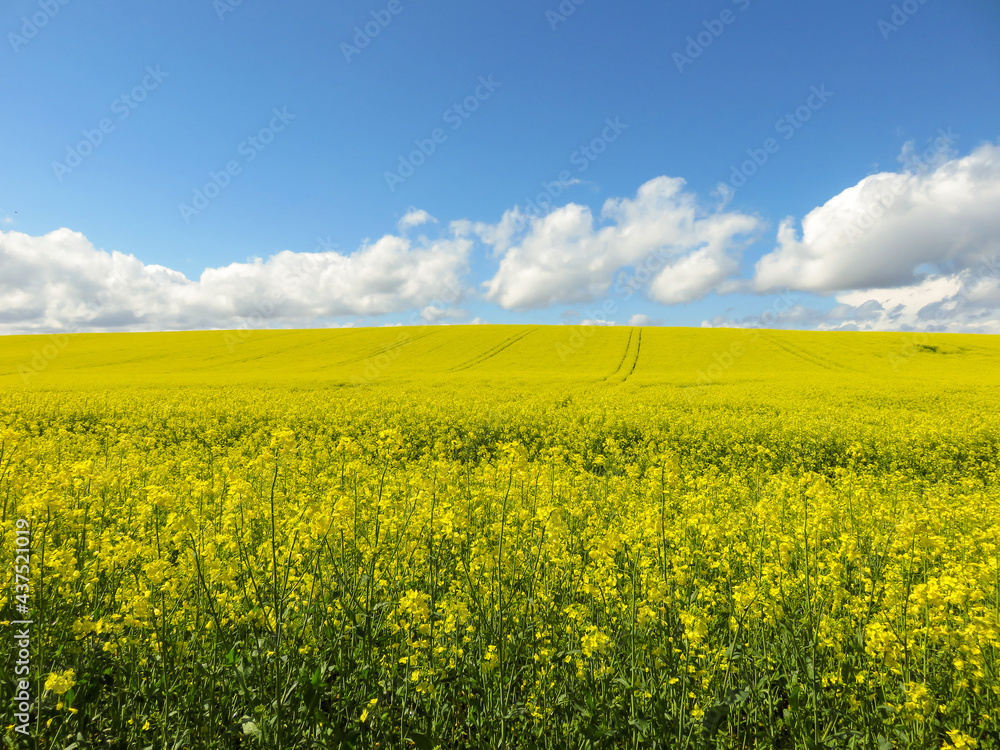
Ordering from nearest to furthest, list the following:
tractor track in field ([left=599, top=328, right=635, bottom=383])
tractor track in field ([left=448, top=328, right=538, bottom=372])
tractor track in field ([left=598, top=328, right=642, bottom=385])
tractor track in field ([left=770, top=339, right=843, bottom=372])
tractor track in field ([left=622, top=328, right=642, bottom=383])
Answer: tractor track in field ([left=598, top=328, right=642, bottom=385]), tractor track in field ([left=599, top=328, right=635, bottom=383]), tractor track in field ([left=622, top=328, right=642, bottom=383]), tractor track in field ([left=770, top=339, right=843, bottom=372]), tractor track in field ([left=448, top=328, right=538, bottom=372])

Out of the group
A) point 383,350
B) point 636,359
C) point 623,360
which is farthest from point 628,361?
point 383,350

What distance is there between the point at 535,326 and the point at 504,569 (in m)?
57.1

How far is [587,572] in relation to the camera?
3932 millimetres

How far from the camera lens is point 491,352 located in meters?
43.3

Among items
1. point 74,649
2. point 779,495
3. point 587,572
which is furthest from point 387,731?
point 779,495

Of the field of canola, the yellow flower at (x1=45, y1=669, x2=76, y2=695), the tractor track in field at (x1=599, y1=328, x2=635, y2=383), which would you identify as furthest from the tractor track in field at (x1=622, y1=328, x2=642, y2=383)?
the yellow flower at (x1=45, y1=669, x2=76, y2=695)

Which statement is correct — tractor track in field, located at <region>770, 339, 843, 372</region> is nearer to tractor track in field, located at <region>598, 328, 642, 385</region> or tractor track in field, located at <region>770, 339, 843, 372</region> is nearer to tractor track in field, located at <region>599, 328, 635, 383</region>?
tractor track in field, located at <region>598, 328, 642, 385</region>

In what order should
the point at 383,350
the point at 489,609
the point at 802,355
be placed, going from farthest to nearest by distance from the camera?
the point at 383,350
the point at 802,355
the point at 489,609

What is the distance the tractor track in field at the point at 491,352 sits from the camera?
123 feet

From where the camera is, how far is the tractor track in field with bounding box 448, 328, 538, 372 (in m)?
37.5

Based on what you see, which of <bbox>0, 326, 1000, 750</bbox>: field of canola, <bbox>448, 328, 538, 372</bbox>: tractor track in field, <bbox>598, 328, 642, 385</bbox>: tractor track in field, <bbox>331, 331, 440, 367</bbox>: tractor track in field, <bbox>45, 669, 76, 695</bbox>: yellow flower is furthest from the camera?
<bbox>331, 331, 440, 367</bbox>: tractor track in field

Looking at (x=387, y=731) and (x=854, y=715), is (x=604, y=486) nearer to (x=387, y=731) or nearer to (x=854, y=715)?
(x=854, y=715)

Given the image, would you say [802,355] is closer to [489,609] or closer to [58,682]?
[489,609]

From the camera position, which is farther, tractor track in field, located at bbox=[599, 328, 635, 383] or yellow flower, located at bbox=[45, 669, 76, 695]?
tractor track in field, located at bbox=[599, 328, 635, 383]
